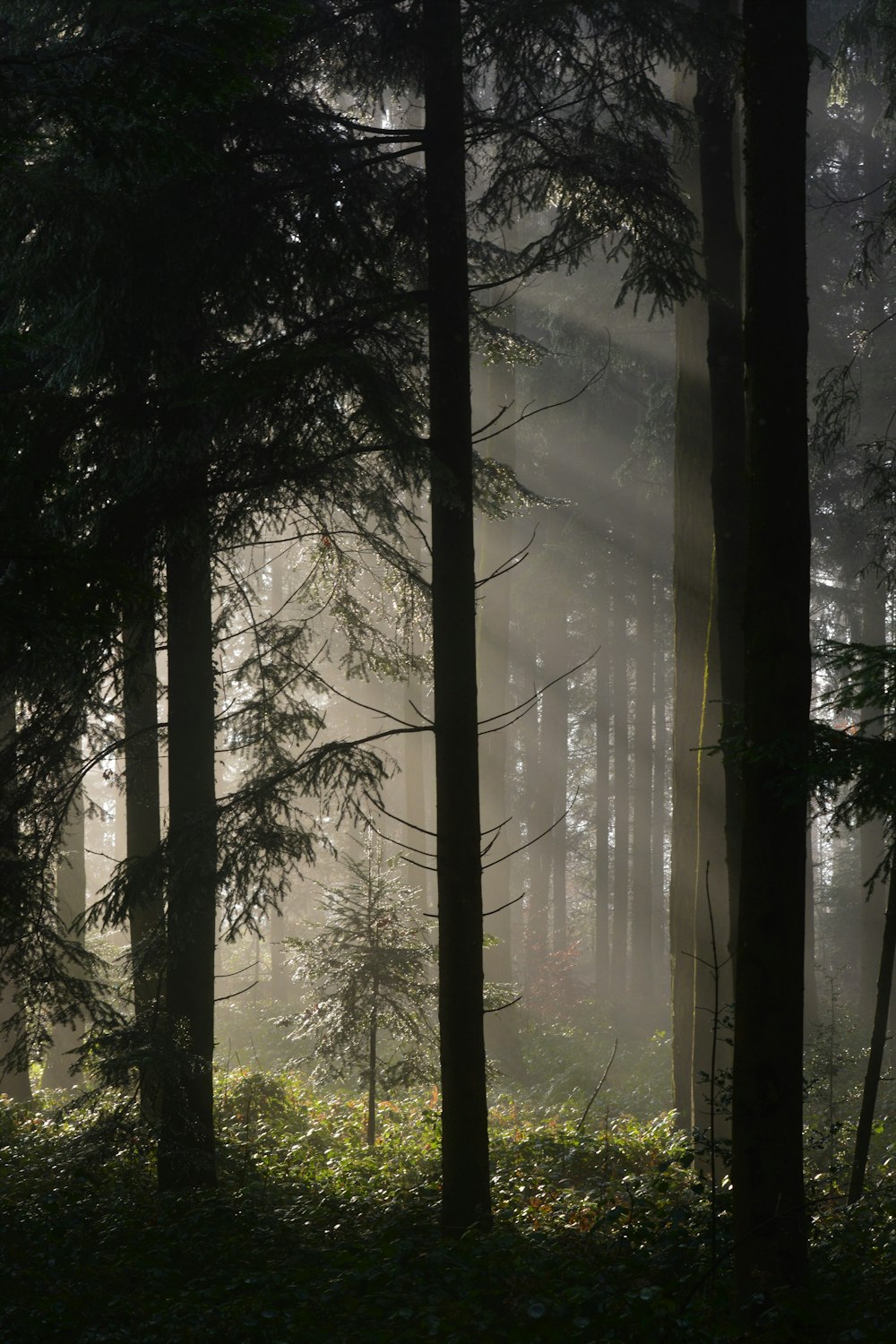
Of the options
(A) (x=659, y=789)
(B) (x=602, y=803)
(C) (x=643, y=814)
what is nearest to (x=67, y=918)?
(C) (x=643, y=814)

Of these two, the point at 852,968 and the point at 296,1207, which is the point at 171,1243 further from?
the point at 852,968

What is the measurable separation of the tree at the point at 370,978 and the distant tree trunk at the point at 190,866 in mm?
2772

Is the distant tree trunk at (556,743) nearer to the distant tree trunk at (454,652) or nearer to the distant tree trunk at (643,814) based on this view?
the distant tree trunk at (643,814)

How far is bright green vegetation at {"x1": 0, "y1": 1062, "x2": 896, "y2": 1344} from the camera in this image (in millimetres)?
4805

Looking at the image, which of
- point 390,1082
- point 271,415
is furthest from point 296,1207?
point 271,415

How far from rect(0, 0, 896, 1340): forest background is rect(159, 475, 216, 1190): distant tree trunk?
1.4 inches

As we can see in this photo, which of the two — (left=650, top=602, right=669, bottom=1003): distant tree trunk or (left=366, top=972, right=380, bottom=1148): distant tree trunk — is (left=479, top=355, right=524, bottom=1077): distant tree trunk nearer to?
(left=366, top=972, right=380, bottom=1148): distant tree trunk

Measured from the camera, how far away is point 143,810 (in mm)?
10711

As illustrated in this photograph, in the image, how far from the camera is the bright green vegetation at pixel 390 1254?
4805mm

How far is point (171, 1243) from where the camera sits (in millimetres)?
6320

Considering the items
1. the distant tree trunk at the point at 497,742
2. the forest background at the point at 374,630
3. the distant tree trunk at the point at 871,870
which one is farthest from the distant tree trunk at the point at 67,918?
the distant tree trunk at the point at 871,870

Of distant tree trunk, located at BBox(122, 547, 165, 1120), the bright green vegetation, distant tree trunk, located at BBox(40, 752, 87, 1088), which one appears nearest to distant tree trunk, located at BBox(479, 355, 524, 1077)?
distant tree trunk, located at BBox(40, 752, 87, 1088)

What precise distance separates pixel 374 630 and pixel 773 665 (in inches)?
193

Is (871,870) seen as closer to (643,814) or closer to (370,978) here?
(643,814)
